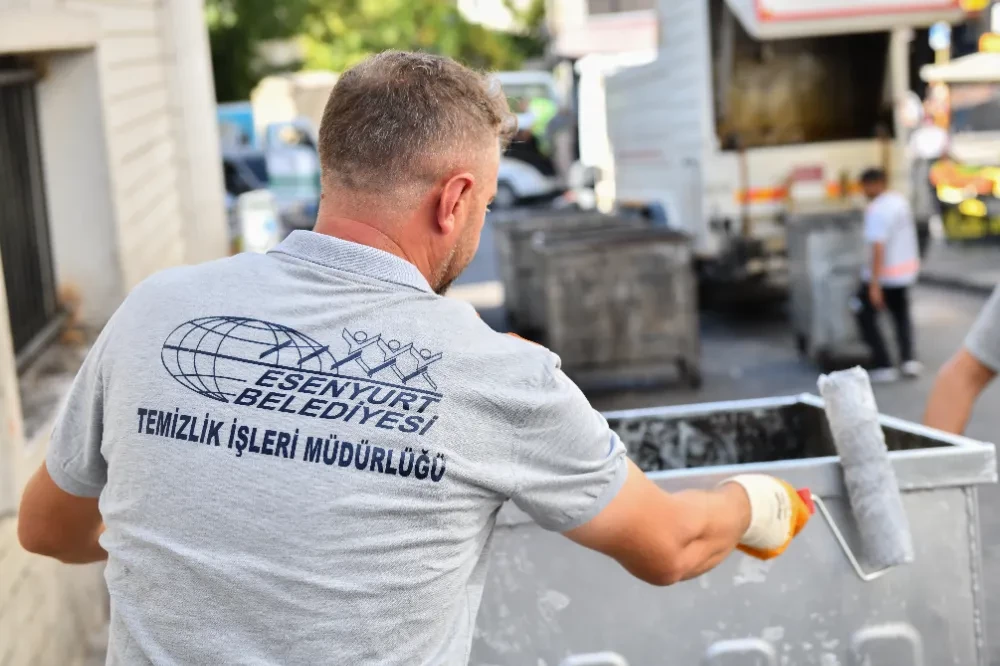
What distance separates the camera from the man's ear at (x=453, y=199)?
2.15m

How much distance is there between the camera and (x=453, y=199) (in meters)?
2.16

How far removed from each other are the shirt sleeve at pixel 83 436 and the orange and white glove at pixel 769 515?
1.19 meters

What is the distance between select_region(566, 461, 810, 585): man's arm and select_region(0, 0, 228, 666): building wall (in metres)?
2.41

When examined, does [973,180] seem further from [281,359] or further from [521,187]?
[281,359]

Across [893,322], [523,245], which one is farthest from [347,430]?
[523,245]

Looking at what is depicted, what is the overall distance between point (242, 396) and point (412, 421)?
10.0 inches

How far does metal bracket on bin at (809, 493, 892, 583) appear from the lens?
3062 millimetres

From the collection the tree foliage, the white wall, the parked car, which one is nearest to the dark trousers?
the white wall

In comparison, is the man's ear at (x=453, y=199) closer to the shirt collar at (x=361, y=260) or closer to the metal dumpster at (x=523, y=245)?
the shirt collar at (x=361, y=260)

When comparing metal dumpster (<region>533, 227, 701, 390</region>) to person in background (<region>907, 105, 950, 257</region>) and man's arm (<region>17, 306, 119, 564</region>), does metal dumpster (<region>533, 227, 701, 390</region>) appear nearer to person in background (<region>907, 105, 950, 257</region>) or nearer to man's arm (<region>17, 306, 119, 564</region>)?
person in background (<region>907, 105, 950, 257</region>)

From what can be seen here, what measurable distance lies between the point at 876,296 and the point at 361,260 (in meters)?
9.62

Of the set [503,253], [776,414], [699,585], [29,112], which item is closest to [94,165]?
[29,112]

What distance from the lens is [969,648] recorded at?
316cm

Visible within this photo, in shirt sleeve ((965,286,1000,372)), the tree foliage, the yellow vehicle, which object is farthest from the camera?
the tree foliage
